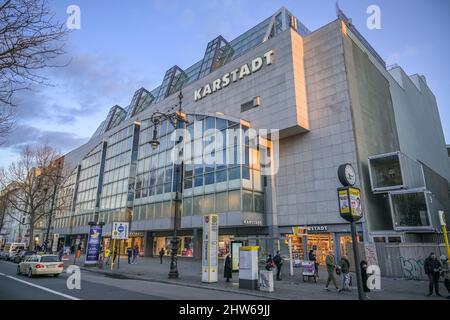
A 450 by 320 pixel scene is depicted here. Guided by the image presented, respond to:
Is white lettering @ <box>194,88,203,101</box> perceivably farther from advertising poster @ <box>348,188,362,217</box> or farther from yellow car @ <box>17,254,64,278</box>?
advertising poster @ <box>348,188,362,217</box>

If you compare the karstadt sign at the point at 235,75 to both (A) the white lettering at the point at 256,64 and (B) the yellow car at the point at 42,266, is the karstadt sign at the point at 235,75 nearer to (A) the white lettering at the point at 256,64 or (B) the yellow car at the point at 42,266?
(A) the white lettering at the point at 256,64

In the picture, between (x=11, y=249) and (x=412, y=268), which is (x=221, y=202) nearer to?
(x=412, y=268)

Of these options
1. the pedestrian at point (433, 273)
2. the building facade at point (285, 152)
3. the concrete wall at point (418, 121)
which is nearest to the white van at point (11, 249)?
the building facade at point (285, 152)

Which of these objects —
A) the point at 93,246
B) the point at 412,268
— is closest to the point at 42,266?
the point at 93,246

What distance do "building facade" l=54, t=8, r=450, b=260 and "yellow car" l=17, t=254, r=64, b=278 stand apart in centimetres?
925

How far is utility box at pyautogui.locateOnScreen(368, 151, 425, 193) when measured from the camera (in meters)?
26.5

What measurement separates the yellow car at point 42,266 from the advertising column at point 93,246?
8054mm

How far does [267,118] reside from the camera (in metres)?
32.3

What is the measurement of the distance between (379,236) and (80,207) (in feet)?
167

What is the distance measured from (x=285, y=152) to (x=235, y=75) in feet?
39.6

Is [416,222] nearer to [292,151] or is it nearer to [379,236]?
[379,236]
